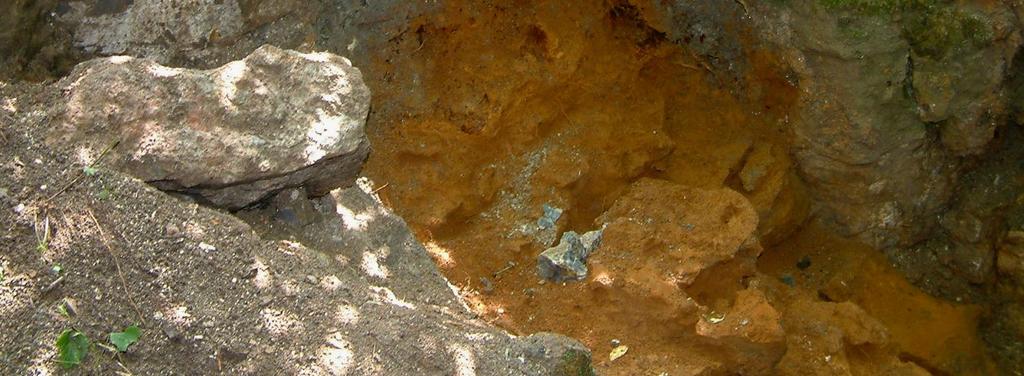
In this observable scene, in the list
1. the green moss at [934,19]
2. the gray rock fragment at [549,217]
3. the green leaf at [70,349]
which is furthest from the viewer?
the gray rock fragment at [549,217]

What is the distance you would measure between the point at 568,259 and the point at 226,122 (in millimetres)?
1969

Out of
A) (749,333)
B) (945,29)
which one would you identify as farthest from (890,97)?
(749,333)

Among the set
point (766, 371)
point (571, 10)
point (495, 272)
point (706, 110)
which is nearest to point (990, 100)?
point (706, 110)

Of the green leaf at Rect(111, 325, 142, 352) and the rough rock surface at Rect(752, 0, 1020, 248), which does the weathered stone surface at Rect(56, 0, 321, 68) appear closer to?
the green leaf at Rect(111, 325, 142, 352)

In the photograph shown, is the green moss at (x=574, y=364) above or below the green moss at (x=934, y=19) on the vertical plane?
below

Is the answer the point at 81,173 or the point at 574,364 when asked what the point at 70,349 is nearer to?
the point at 81,173

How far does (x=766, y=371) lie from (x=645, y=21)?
208cm

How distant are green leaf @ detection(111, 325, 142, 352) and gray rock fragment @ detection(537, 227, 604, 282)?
232 centimetres

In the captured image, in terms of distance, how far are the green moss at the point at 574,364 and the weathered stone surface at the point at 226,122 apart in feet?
3.56

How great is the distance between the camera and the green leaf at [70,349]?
9.82 ft

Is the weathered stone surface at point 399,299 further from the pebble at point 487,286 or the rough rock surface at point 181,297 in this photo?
the pebble at point 487,286

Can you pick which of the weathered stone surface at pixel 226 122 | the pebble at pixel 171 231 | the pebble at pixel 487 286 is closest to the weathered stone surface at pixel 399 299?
the weathered stone surface at pixel 226 122

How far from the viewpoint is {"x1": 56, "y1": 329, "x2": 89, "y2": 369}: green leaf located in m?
2.99

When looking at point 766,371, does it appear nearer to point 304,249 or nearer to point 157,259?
point 304,249
